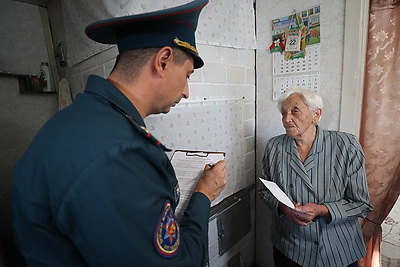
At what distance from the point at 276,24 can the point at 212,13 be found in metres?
0.51

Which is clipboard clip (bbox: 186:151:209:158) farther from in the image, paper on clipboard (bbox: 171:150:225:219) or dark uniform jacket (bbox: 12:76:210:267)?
dark uniform jacket (bbox: 12:76:210:267)


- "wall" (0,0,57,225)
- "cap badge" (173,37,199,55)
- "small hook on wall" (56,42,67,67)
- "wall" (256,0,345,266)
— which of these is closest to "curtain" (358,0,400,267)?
"wall" (256,0,345,266)

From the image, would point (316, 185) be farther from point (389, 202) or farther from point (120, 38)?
point (120, 38)

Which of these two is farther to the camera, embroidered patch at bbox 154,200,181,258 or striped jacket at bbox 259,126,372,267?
striped jacket at bbox 259,126,372,267

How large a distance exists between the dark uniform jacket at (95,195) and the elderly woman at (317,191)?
31.6 inches

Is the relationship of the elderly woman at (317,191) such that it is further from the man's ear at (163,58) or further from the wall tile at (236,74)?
the man's ear at (163,58)

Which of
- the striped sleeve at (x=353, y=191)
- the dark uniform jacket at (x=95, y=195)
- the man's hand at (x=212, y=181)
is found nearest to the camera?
the dark uniform jacket at (x=95, y=195)

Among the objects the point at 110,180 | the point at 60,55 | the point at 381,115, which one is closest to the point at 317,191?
the point at 381,115

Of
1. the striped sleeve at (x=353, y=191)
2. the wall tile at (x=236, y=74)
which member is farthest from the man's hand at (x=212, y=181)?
the wall tile at (x=236, y=74)

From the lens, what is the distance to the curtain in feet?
3.90

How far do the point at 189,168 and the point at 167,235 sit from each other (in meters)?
0.43

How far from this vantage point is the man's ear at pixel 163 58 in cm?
58

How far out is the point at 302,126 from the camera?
3.75ft

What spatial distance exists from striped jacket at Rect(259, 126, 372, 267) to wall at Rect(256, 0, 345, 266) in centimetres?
35
